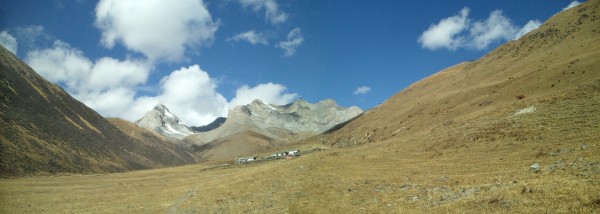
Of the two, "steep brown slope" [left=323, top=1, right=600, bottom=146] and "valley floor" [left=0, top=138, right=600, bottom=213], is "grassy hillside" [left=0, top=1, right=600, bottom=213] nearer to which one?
"valley floor" [left=0, top=138, right=600, bottom=213]

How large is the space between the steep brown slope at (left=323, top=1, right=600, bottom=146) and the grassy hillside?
0.41m

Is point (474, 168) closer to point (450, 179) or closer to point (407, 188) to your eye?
point (450, 179)

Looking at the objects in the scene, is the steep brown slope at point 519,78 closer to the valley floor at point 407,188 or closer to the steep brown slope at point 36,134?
the valley floor at point 407,188

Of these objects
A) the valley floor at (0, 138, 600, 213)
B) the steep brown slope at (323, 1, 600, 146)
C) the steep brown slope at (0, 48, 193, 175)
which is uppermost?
the steep brown slope at (0, 48, 193, 175)

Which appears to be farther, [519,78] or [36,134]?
[36,134]

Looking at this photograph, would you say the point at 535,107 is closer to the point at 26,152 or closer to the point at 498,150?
the point at 498,150

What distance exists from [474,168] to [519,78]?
50186 millimetres

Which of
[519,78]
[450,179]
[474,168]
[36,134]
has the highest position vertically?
[36,134]

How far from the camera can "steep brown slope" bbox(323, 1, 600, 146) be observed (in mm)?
64438

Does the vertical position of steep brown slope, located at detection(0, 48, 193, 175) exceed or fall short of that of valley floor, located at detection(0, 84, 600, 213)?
it exceeds it

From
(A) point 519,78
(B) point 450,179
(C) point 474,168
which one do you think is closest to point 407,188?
(B) point 450,179

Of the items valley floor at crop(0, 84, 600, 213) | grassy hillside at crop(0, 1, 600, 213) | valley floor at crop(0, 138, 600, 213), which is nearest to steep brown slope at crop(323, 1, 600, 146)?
grassy hillside at crop(0, 1, 600, 213)

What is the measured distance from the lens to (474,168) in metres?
38.0

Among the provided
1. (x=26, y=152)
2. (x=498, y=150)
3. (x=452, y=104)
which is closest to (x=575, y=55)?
(x=452, y=104)
